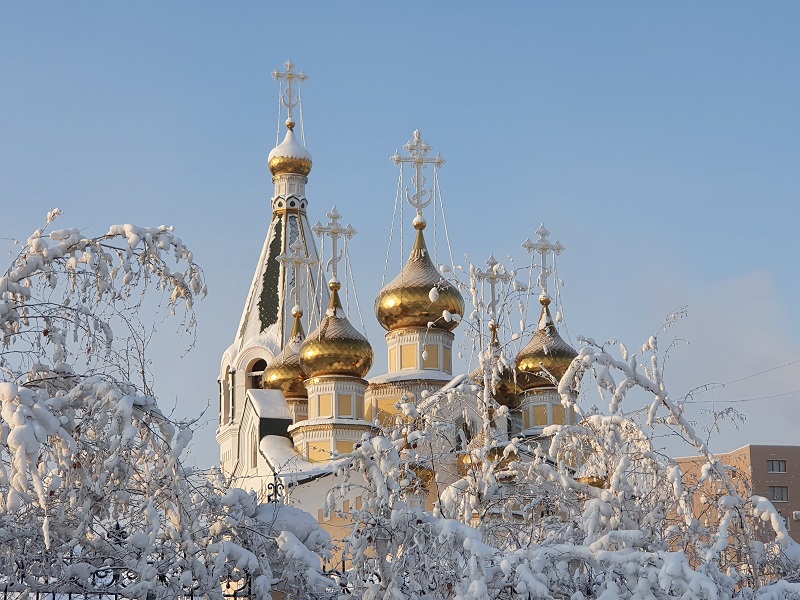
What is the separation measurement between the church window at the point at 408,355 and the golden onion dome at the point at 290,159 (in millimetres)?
7969

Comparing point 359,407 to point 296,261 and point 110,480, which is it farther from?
point 110,480

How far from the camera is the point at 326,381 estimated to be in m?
24.4

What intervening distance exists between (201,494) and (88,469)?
0.57 metres

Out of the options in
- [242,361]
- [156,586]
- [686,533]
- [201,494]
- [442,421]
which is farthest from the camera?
[242,361]

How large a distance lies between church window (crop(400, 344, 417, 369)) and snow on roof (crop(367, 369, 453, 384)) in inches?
5.3

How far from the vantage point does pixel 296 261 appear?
29.1m

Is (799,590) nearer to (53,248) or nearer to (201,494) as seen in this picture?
(201,494)

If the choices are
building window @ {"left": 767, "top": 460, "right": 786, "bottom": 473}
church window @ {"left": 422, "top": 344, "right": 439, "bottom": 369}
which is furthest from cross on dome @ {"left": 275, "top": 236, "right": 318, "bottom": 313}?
building window @ {"left": 767, "top": 460, "right": 786, "bottom": 473}

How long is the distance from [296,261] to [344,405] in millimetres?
5636

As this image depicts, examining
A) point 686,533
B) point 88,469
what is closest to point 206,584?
point 88,469

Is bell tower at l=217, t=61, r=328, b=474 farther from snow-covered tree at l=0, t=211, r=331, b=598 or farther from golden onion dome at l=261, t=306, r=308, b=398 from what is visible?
snow-covered tree at l=0, t=211, r=331, b=598

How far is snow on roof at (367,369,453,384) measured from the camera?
24219 millimetres

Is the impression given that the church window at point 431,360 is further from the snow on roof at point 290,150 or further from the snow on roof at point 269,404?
the snow on roof at point 290,150

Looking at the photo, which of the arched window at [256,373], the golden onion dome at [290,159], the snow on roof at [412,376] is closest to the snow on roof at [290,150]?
the golden onion dome at [290,159]
